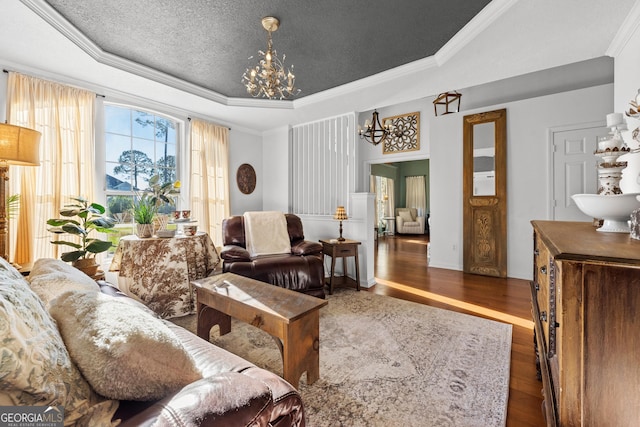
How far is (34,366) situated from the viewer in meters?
0.57

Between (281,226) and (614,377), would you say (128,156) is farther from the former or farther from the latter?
(614,377)

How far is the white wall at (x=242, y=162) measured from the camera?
4.77m

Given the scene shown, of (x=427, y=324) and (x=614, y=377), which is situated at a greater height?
(x=614, y=377)

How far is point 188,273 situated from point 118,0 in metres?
2.37

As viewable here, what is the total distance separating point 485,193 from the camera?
439 cm

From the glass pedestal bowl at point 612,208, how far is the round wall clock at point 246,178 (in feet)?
14.8

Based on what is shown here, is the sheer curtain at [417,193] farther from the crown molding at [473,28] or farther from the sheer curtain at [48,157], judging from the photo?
the sheer curtain at [48,157]

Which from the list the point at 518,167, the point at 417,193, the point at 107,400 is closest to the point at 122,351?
the point at 107,400

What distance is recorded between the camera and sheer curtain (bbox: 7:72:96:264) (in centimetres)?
264

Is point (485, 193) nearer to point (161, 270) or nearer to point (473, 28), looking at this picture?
point (473, 28)

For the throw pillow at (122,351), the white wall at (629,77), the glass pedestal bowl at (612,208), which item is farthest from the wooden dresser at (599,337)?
the white wall at (629,77)

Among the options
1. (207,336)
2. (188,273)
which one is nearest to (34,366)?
(207,336)
